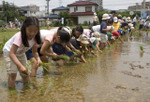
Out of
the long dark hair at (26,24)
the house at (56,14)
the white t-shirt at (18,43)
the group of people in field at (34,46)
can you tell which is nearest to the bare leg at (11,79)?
the group of people in field at (34,46)

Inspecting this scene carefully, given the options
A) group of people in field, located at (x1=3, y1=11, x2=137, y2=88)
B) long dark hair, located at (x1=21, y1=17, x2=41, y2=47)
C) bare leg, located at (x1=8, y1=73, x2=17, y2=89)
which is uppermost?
long dark hair, located at (x1=21, y1=17, x2=41, y2=47)

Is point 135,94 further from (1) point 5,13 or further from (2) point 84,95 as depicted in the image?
(1) point 5,13

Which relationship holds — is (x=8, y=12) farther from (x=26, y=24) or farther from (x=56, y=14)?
(x=26, y=24)

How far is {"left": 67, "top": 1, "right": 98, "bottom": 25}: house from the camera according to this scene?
134 feet

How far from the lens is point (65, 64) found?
14.8 ft

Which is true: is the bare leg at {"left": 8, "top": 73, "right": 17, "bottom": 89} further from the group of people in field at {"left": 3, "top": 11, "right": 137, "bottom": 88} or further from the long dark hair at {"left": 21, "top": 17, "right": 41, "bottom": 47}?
the long dark hair at {"left": 21, "top": 17, "right": 41, "bottom": 47}

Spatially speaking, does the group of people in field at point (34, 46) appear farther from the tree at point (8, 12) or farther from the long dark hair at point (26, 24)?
the tree at point (8, 12)

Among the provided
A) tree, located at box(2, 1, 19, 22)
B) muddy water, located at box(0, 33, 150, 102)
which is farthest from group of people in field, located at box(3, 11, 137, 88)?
tree, located at box(2, 1, 19, 22)

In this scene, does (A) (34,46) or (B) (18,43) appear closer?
(B) (18,43)

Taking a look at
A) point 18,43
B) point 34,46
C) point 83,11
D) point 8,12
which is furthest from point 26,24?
point 83,11

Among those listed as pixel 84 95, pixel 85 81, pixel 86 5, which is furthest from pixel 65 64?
pixel 86 5

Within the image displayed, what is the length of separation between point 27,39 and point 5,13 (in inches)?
1390

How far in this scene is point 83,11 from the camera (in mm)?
42188

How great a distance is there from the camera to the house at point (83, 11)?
40.8 meters
